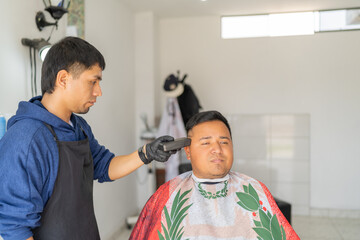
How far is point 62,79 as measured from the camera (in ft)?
3.87

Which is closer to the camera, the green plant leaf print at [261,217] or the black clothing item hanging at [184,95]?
the green plant leaf print at [261,217]

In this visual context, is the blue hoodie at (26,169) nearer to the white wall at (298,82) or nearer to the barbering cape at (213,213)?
the barbering cape at (213,213)

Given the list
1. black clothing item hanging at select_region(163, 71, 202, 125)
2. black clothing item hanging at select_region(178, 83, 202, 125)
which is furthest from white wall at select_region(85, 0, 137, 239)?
black clothing item hanging at select_region(178, 83, 202, 125)

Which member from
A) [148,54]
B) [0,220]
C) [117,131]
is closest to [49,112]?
[0,220]

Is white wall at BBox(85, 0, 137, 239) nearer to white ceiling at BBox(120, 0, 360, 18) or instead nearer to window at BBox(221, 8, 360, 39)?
white ceiling at BBox(120, 0, 360, 18)

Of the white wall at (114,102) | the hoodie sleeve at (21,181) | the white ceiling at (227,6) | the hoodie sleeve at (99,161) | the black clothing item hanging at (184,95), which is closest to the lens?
the hoodie sleeve at (21,181)

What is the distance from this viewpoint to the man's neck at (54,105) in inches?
47.7

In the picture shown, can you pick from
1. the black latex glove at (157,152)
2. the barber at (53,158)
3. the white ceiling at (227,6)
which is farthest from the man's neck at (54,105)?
the white ceiling at (227,6)

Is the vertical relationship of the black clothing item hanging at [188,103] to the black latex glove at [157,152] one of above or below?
above

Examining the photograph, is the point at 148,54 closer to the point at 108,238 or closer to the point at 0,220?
the point at 108,238

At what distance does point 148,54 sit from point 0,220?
307 cm

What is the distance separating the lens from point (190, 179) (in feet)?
5.39

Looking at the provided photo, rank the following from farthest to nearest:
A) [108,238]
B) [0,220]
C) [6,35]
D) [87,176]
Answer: [108,238], [6,35], [87,176], [0,220]

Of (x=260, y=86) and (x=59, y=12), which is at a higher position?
(x=59, y=12)
